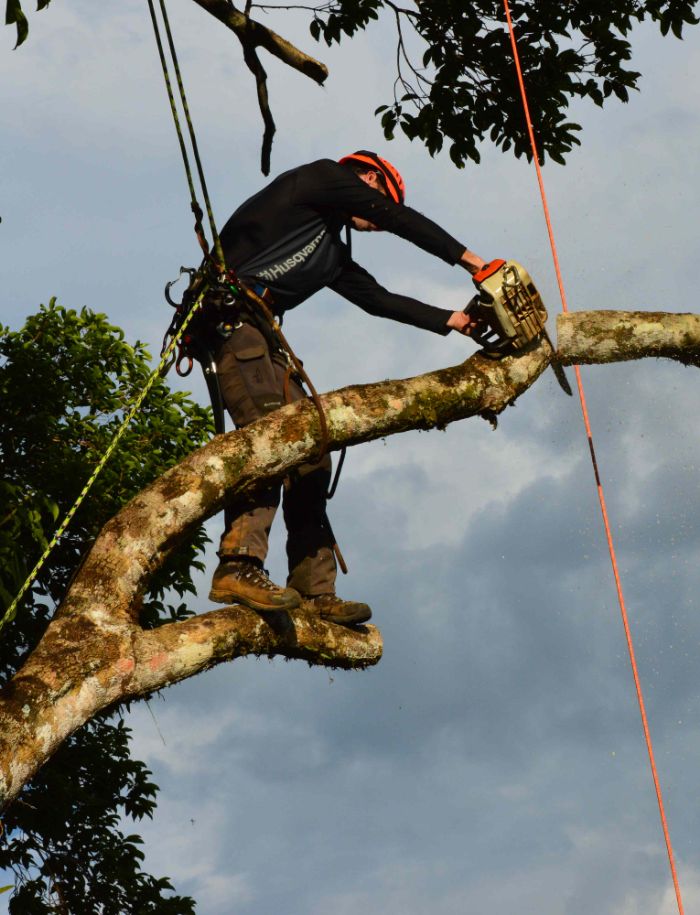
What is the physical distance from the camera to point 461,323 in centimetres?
659

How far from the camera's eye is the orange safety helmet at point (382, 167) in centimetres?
663

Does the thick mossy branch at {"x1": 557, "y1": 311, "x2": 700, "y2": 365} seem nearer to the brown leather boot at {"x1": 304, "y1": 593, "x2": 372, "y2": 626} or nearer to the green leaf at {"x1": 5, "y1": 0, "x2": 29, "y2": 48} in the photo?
the brown leather boot at {"x1": 304, "y1": 593, "x2": 372, "y2": 626}

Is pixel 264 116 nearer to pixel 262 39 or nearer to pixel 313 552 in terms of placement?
pixel 262 39

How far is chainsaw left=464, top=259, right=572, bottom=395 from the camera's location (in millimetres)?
6352

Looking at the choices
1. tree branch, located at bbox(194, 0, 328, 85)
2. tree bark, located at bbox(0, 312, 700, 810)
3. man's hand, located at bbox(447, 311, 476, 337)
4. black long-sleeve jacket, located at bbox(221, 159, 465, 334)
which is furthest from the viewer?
tree branch, located at bbox(194, 0, 328, 85)

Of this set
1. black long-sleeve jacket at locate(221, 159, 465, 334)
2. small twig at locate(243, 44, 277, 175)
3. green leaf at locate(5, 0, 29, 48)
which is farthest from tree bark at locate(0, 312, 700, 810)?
small twig at locate(243, 44, 277, 175)

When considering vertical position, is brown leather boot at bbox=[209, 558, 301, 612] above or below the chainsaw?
below

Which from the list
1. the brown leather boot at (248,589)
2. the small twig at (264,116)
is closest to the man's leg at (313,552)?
the brown leather boot at (248,589)

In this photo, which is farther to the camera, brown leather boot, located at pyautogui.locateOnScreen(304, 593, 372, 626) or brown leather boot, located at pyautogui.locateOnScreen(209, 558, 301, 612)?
brown leather boot, located at pyautogui.locateOnScreen(304, 593, 372, 626)

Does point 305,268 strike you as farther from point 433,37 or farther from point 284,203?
point 433,37

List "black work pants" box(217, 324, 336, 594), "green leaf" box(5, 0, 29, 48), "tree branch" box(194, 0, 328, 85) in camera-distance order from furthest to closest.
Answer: "tree branch" box(194, 0, 328, 85) → "black work pants" box(217, 324, 336, 594) → "green leaf" box(5, 0, 29, 48)

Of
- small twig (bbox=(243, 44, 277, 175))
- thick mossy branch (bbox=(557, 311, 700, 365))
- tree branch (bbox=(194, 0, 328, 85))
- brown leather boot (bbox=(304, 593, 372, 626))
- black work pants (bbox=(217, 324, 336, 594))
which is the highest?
tree branch (bbox=(194, 0, 328, 85))

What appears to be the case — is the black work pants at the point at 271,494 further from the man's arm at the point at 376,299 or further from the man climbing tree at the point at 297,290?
the man's arm at the point at 376,299

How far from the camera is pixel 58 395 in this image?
1152 cm
